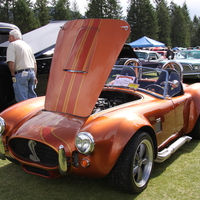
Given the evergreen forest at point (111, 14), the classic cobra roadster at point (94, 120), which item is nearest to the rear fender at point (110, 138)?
the classic cobra roadster at point (94, 120)

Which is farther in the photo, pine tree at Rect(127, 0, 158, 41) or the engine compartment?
pine tree at Rect(127, 0, 158, 41)

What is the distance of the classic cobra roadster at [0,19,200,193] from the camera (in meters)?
2.52

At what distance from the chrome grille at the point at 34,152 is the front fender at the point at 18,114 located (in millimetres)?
205

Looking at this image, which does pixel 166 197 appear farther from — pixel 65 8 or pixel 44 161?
pixel 65 8

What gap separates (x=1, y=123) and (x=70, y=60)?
3.60 feet

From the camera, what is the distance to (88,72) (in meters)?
3.04

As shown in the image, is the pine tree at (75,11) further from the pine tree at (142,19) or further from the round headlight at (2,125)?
the round headlight at (2,125)

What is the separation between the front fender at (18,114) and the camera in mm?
3069

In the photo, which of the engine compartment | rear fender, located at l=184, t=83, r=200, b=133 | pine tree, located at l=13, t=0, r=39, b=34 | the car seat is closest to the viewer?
the engine compartment

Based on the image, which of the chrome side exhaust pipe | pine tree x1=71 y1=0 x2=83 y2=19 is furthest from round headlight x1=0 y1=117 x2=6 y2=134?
pine tree x1=71 y1=0 x2=83 y2=19

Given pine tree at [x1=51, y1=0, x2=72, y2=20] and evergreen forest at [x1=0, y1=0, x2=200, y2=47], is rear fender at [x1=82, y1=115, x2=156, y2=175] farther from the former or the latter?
pine tree at [x1=51, y1=0, x2=72, y2=20]

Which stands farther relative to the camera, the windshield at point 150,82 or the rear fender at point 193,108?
the rear fender at point 193,108

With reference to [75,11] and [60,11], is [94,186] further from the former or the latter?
[75,11]

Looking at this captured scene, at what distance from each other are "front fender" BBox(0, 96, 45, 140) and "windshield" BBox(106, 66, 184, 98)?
1.18 m
